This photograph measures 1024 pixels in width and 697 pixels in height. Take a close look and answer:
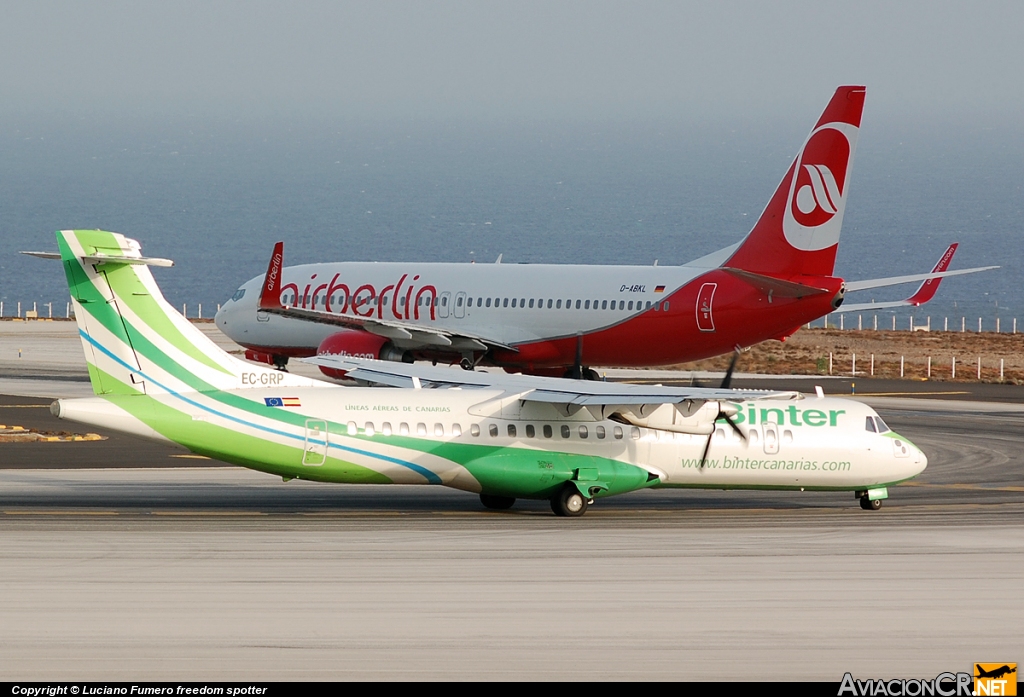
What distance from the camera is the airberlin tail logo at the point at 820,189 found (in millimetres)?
43156

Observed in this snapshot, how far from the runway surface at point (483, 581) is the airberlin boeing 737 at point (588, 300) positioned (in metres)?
11.9

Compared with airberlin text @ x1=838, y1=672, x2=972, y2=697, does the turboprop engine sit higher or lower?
higher

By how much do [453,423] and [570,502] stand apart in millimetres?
2833

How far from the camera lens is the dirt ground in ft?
213

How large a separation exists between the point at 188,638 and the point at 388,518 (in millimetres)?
10482

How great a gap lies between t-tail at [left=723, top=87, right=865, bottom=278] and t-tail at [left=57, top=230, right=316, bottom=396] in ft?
73.9

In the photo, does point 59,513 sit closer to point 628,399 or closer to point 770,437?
point 628,399

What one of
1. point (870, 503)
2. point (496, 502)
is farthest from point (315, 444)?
point (870, 503)

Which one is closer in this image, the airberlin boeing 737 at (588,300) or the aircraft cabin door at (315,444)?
the aircraft cabin door at (315,444)

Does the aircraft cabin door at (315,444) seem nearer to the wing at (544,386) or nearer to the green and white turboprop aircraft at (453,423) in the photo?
the green and white turboprop aircraft at (453,423)

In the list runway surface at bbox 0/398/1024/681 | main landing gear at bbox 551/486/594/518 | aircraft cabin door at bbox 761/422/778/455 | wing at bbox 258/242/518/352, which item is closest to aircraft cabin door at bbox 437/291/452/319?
wing at bbox 258/242/518/352

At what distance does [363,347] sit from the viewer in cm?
5006

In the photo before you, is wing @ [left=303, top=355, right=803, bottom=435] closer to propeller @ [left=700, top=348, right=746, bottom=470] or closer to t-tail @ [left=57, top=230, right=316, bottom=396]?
propeller @ [left=700, top=348, right=746, bottom=470]

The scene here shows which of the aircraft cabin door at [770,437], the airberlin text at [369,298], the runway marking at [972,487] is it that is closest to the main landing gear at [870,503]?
the aircraft cabin door at [770,437]
